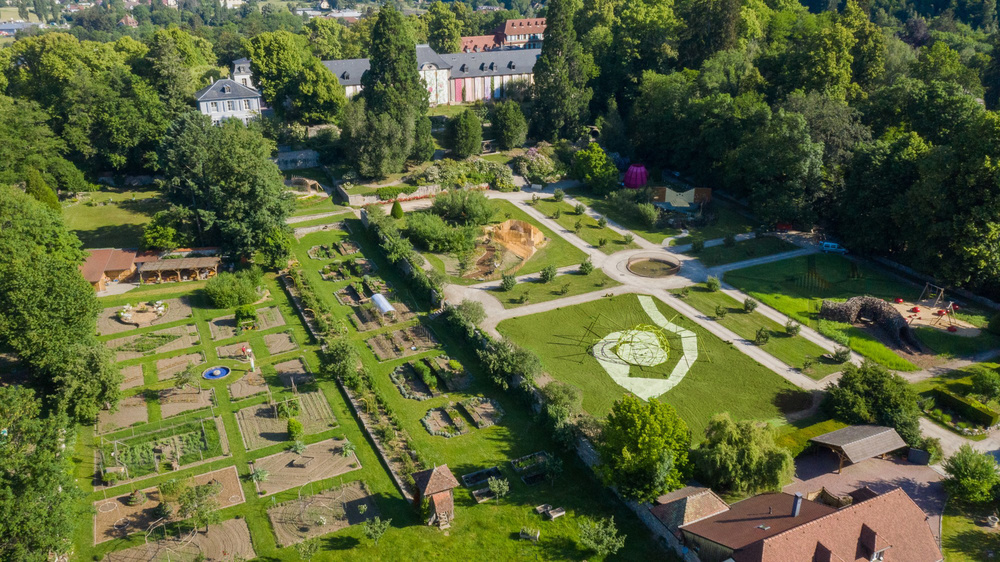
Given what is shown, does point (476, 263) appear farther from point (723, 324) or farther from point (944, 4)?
point (944, 4)

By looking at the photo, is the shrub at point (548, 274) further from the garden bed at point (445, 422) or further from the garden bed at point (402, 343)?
the garden bed at point (445, 422)

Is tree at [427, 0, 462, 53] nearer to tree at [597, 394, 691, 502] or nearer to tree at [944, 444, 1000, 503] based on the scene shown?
tree at [597, 394, 691, 502]

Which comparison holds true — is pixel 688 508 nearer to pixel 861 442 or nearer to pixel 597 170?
pixel 861 442

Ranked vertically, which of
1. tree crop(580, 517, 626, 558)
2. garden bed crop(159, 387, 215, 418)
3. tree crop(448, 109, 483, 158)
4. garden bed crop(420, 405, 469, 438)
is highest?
tree crop(448, 109, 483, 158)

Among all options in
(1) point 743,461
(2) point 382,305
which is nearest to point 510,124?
(2) point 382,305

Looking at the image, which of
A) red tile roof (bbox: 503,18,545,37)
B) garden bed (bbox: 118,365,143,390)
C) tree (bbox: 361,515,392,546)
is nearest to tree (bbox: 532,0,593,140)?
garden bed (bbox: 118,365,143,390)

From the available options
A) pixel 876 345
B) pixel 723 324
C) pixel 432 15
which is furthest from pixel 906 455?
pixel 432 15

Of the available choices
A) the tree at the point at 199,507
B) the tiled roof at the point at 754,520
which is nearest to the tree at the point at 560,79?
the tiled roof at the point at 754,520
